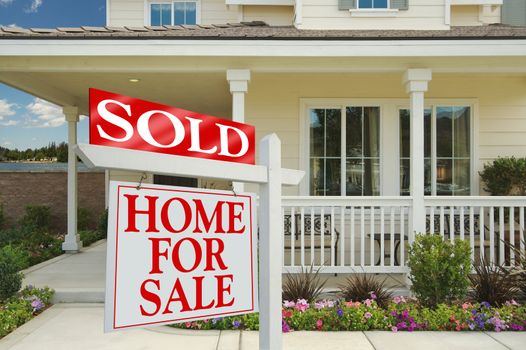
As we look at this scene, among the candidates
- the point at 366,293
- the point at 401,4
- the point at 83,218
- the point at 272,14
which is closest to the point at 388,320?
the point at 366,293

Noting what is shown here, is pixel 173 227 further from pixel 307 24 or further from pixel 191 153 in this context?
pixel 307 24

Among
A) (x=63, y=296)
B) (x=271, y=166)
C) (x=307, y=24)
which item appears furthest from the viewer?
(x=307, y=24)

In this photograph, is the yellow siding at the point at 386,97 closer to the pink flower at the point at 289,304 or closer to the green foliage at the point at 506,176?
the green foliage at the point at 506,176

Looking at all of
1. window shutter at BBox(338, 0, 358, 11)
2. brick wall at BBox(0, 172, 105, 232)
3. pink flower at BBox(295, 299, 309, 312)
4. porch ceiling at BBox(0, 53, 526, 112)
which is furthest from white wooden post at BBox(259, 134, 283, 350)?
brick wall at BBox(0, 172, 105, 232)

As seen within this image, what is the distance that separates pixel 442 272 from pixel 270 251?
11.3 feet

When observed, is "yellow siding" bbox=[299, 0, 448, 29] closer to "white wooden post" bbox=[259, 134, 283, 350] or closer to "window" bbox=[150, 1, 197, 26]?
"window" bbox=[150, 1, 197, 26]

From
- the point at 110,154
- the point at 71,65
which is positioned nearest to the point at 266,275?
the point at 110,154

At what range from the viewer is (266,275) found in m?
2.11

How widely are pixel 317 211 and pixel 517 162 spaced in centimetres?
304

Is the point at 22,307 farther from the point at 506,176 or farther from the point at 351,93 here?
the point at 506,176

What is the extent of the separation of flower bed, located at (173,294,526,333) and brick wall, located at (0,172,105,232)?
30.1 ft

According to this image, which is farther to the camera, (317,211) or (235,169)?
(317,211)

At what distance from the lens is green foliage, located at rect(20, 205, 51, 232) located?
1187 centimetres

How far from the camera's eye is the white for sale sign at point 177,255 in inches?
65.4
